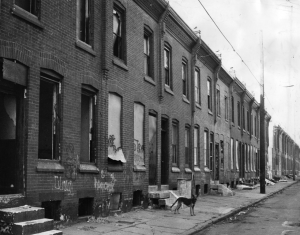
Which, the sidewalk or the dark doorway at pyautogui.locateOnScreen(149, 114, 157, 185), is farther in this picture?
the dark doorway at pyautogui.locateOnScreen(149, 114, 157, 185)

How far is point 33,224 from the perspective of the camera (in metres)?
8.55

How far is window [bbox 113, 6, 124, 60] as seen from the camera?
49.7ft

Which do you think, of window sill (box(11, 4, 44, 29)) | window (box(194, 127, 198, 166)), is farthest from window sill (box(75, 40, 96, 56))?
window (box(194, 127, 198, 166))

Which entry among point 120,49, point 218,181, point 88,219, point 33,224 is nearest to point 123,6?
point 120,49

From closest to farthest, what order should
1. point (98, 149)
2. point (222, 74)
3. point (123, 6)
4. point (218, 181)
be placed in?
point (98, 149) < point (123, 6) < point (218, 181) < point (222, 74)

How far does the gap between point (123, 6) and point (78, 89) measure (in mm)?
4571

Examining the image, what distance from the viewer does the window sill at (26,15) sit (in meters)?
9.55

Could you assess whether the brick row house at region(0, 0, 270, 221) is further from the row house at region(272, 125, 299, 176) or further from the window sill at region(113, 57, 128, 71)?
the row house at region(272, 125, 299, 176)

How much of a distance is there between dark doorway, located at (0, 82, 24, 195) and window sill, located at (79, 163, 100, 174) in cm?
265

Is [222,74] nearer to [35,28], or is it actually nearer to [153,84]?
[153,84]

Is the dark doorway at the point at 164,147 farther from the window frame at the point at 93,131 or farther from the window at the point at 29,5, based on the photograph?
the window at the point at 29,5

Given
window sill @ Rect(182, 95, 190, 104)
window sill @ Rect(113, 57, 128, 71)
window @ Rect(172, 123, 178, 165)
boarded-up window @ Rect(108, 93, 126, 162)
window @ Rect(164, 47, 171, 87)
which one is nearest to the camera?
boarded-up window @ Rect(108, 93, 126, 162)

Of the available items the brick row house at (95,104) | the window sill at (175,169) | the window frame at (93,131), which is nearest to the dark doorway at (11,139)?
Answer: the brick row house at (95,104)

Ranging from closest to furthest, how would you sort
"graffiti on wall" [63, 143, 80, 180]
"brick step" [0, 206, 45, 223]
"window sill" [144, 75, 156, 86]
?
"brick step" [0, 206, 45, 223] < "graffiti on wall" [63, 143, 80, 180] < "window sill" [144, 75, 156, 86]
